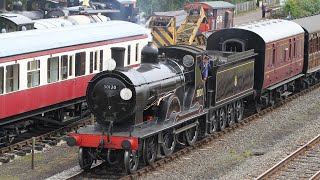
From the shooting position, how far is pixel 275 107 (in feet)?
83.5

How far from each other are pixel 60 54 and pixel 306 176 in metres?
8.00

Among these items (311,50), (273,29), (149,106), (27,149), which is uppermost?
(273,29)

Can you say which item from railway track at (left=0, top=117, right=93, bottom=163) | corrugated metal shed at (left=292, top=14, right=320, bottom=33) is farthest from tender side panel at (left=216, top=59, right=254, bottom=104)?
corrugated metal shed at (left=292, top=14, right=320, bottom=33)

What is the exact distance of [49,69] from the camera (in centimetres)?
1964

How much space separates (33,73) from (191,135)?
14.7 feet

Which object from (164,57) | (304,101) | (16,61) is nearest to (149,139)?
(164,57)

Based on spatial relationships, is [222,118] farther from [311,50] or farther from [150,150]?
[311,50]

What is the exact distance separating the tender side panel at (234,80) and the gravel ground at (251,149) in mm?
1117

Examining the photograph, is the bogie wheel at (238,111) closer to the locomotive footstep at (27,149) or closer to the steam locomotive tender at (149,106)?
the steam locomotive tender at (149,106)

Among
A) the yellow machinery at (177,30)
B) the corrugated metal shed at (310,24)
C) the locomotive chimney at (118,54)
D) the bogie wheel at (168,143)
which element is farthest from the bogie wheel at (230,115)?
the yellow machinery at (177,30)

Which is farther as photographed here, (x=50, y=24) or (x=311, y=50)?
(x=311, y=50)

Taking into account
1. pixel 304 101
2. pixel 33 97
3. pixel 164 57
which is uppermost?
pixel 164 57

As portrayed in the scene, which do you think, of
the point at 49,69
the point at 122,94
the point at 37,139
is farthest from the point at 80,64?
the point at 122,94

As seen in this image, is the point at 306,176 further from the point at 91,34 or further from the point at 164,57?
the point at 91,34
